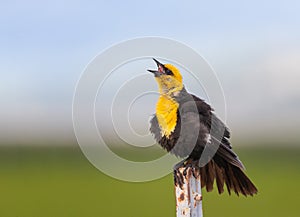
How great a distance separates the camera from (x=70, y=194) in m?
13.6

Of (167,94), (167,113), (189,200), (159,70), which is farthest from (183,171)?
(159,70)

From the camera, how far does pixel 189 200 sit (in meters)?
2.76

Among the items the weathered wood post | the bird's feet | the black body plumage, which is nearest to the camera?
the weathered wood post

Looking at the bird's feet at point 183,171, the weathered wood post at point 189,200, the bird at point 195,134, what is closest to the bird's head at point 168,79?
the bird at point 195,134

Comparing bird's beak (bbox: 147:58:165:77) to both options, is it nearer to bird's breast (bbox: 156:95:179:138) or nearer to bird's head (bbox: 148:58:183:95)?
bird's head (bbox: 148:58:183:95)

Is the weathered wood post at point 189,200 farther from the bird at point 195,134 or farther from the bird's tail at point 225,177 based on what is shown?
the bird's tail at point 225,177

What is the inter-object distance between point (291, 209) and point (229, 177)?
9.01 metres

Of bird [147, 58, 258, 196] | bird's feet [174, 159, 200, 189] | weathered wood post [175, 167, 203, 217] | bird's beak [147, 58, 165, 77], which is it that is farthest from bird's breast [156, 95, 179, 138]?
weathered wood post [175, 167, 203, 217]

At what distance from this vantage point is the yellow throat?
10.6 ft

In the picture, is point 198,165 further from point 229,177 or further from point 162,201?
point 162,201

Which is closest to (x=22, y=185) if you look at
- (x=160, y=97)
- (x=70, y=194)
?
(x=70, y=194)

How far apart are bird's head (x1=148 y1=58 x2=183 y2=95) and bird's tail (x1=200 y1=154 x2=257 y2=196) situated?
538 millimetres

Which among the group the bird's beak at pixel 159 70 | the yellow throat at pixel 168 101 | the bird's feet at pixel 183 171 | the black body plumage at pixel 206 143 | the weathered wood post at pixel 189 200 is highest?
the bird's beak at pixel 159 70

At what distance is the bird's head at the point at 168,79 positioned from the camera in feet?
10.7
